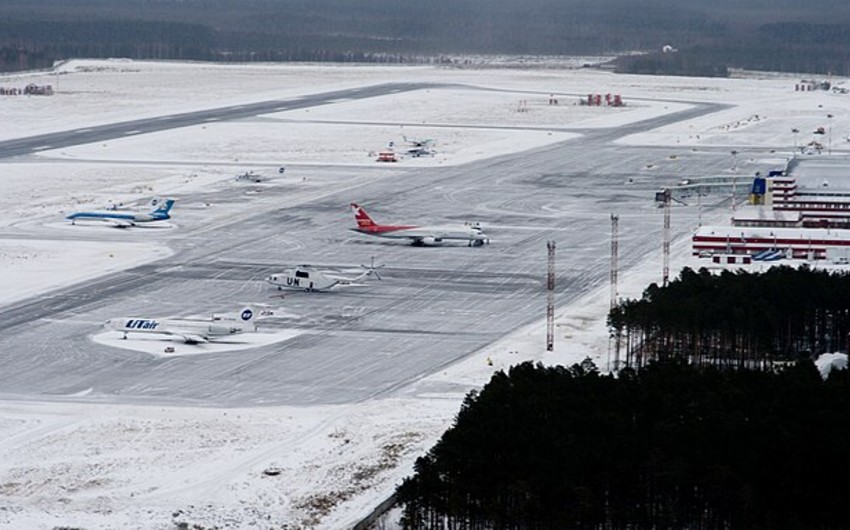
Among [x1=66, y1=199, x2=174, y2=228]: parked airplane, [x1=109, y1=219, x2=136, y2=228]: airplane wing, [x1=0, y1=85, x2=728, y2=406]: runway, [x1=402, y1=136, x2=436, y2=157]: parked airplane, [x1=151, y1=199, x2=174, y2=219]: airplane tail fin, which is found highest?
[x1=402, y1=136, x2=436, y2=157]: parked airplane

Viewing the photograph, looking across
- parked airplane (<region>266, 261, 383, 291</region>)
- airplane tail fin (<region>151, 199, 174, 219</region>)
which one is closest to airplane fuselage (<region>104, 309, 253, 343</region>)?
parked airplane (<region>266, 261, 383, 291</region>)

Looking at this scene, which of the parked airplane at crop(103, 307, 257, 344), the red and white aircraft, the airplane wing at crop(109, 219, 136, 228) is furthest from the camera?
the airplane wing at crop(109, 219, 136, 228)

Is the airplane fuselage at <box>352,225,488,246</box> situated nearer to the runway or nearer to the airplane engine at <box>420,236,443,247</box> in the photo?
the airplane engine at <box>420,236,443,247</box>

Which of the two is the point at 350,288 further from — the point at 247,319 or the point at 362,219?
the point at 362,219

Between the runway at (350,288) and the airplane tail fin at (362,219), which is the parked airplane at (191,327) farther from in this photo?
the airplane tail fin at (362,219)

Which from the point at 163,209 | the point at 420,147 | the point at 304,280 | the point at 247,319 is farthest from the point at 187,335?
the point at 420,147

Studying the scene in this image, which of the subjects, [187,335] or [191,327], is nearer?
[187,335]

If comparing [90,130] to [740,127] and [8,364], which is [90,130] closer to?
[740,127]
